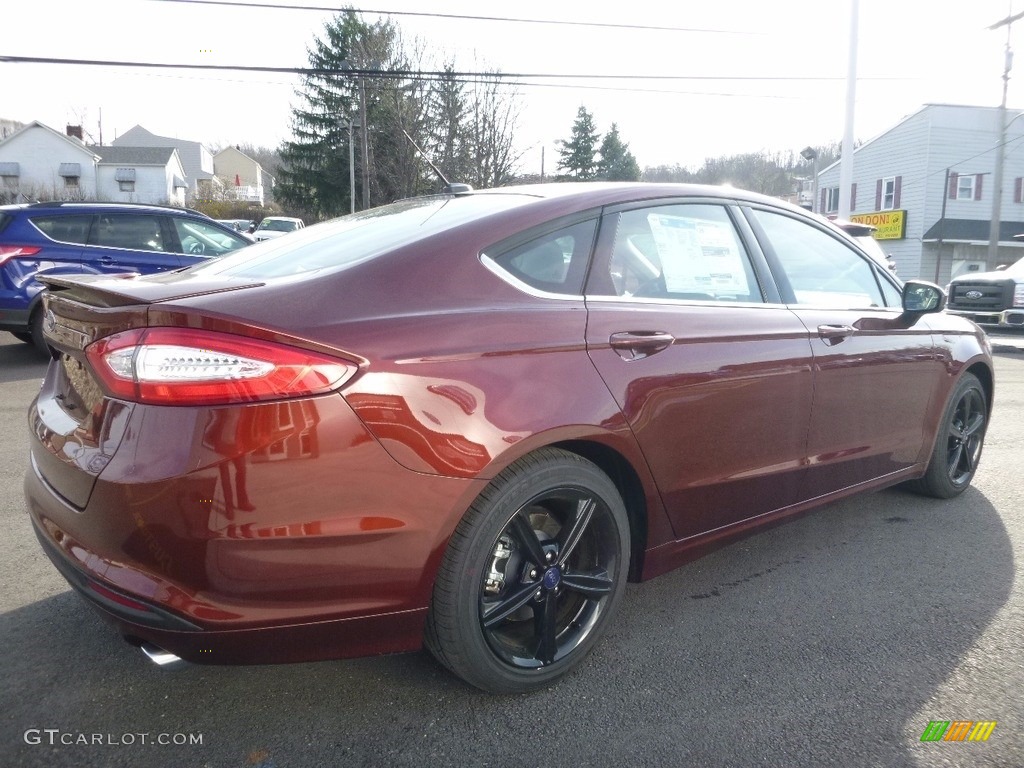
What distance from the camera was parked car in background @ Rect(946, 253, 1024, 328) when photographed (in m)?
15.5

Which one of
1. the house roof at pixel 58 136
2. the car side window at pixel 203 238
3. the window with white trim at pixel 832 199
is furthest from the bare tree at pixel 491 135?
the house roof at pixel 58 136

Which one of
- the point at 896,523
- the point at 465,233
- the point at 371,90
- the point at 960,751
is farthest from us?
the point at 371,90

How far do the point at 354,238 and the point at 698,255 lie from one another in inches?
51.4

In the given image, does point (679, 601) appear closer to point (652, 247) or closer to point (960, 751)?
point (960, 751)

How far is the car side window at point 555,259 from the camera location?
2506mm

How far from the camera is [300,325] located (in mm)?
2006

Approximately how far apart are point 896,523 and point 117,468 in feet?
12.2

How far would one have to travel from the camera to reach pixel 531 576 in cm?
249

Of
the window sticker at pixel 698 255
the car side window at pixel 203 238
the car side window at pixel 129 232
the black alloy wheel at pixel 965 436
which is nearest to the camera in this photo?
the window sticker at pixel 698 255

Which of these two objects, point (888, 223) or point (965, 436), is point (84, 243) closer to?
point (965, 436)

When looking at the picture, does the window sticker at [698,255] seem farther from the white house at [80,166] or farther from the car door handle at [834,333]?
Result: the white house at [80,166]

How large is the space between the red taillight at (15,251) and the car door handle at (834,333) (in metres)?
8.23

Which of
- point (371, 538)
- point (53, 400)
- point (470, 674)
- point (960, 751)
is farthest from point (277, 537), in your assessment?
point (960, 751)

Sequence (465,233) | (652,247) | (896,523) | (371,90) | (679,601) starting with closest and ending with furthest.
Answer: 1. (465,233)
2. (652,247)
3. (679,601)
4. (896,523)
5. (371,90)
